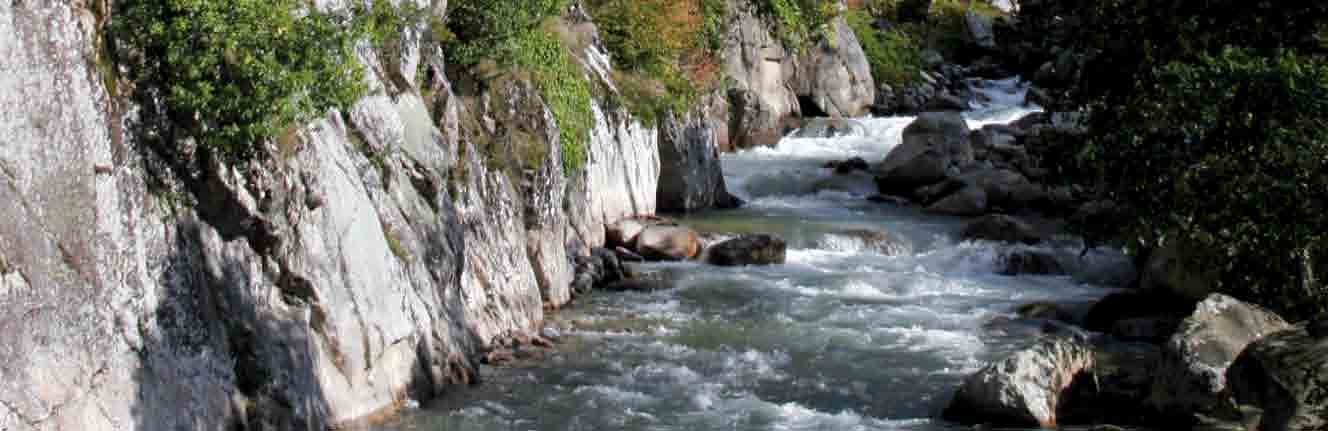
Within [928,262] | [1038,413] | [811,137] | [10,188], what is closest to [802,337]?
[1038,413]

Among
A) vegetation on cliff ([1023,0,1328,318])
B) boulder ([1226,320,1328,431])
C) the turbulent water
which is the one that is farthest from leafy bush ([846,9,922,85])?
boulder ([1226,320,1328,431])

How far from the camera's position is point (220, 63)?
37.2 ft

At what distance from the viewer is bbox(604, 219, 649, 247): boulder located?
25.0m

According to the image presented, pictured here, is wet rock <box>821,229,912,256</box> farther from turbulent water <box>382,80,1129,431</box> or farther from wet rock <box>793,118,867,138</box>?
wet rock <box>793,118,867,138</box>

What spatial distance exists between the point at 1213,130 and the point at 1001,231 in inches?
649

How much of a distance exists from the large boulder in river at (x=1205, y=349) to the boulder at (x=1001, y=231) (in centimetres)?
1176

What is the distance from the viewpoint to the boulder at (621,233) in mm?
24953

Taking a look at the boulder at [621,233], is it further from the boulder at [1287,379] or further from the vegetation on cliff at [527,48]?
the boulder at [1287,379]

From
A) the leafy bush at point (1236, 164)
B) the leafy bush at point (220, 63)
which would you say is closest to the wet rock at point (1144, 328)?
the leafy bush at point (1236, 164)

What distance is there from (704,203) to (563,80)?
377 inches

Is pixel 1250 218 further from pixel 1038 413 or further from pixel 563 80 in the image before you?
pixel 563 80

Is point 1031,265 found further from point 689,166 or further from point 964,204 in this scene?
point 689,166

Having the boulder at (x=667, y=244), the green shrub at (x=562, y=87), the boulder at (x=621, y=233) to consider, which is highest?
the green shrub at (x=562, y=87)

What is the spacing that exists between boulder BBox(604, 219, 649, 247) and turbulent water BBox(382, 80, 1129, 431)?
4.85ft
